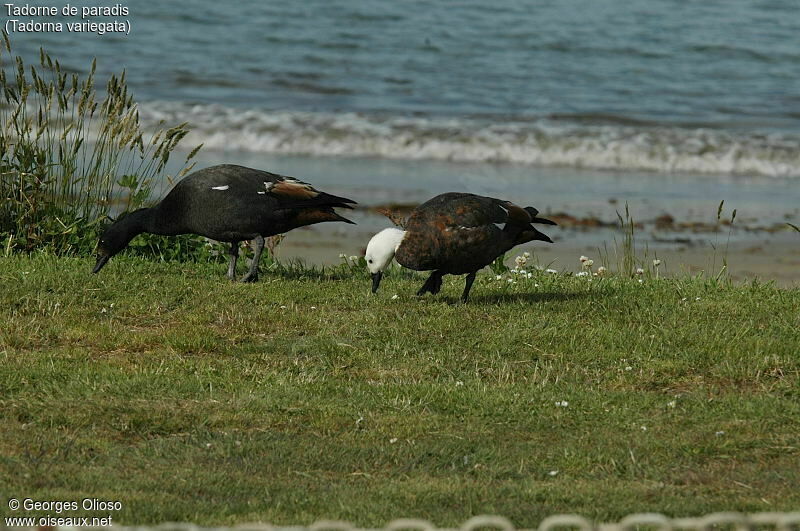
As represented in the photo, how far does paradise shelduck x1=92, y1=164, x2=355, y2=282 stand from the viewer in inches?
353

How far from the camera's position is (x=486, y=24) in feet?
109

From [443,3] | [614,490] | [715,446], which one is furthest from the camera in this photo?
[443,3]

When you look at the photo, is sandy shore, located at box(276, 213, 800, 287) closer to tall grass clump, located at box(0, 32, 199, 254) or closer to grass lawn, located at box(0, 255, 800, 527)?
tall grass clump, located at box(0, 32, 199, 254)

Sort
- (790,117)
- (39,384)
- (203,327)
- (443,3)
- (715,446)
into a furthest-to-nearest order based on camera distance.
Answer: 1. (443,3)
2. (790,117)
3. (203,327)
4. (39,384)
5. (715,446)

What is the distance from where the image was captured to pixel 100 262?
9102mm

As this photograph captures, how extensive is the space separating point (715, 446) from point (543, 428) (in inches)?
34.1

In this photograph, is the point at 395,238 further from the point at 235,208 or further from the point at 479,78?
the point at 479,78

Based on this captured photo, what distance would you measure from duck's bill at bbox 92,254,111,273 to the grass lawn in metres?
0.06

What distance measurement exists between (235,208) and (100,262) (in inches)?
45.8

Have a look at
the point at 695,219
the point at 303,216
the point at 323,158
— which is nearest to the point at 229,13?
the point at 323,158

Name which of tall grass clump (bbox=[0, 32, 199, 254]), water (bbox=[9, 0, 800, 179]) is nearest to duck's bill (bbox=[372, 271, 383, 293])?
tall grass clump (bbox=[0, 32, 199, 254])

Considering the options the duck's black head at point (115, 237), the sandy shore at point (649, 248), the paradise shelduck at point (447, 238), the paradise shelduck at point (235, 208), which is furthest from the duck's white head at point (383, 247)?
the sandy shore at point (649, 248)

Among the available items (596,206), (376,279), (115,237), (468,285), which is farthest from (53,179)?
(596,206)

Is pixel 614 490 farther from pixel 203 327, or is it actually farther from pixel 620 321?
pixel 203 327
